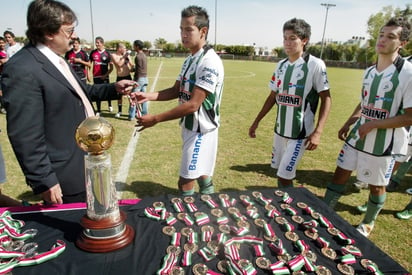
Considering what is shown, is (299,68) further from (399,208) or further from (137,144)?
(137,144)

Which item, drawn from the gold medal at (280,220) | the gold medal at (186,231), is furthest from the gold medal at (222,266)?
the gold medal at (280,220)

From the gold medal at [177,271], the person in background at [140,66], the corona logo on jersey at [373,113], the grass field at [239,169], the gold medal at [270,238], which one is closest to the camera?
the gold medal at [177,271]

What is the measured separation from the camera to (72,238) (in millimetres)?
1479

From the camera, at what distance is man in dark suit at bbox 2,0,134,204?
1732 mm

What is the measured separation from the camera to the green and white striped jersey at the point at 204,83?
8.22ft

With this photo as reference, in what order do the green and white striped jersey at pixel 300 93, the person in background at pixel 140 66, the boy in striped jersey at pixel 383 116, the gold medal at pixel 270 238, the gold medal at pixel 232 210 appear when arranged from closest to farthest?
the gold medal at pixel 270 238 → the gold medal at pixel 232 210 → the boy in striped jersey at pixel 383 116 → the green and white striped jersey at pixel 300 93 → the person in background at pixel 140 66

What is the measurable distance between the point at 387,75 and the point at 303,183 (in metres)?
2.33

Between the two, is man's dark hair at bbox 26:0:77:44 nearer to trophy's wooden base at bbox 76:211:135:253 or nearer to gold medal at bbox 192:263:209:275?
trophy's wooden base at bbox 76:211:135:253

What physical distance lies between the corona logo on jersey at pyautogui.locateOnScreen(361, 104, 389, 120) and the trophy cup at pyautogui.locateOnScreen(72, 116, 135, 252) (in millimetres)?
2603

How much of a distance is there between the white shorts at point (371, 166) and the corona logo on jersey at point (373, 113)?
0.38 m

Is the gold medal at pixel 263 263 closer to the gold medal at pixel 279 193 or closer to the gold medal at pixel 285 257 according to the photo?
the gold medal at pixel 285 257

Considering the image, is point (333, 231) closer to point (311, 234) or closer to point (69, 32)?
point (311, 234)

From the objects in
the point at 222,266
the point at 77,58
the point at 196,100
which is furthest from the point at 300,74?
the point at 77,58

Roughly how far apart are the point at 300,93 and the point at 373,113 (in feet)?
2.40
